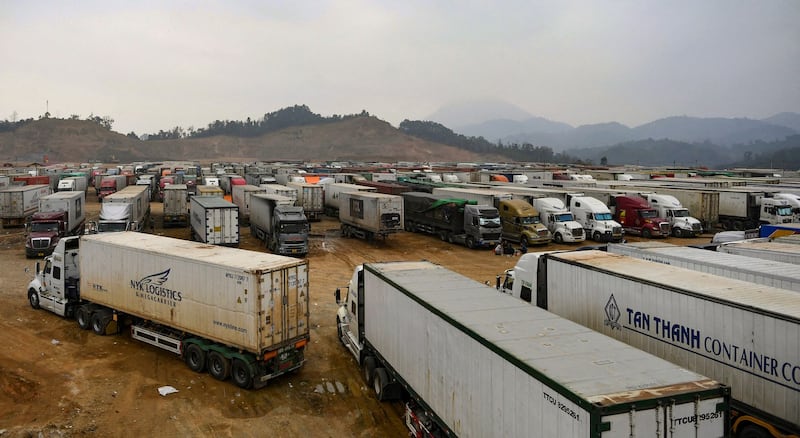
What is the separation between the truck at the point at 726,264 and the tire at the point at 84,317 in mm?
17828

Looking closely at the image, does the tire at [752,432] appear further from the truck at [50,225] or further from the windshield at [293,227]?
the truck at [50,225]

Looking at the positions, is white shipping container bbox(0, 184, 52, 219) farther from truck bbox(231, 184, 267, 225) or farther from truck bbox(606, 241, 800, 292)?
truck bbox(606, 241, 800, 292)

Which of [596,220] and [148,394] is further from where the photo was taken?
[596,220]

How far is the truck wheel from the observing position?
47.0ft

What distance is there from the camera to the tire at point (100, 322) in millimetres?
17906

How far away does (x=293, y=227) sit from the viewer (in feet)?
A: 104

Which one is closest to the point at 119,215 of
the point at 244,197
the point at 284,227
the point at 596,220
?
the point at 284,227

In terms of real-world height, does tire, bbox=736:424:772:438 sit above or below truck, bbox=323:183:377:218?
below

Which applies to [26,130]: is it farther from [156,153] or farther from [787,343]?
[787,343]

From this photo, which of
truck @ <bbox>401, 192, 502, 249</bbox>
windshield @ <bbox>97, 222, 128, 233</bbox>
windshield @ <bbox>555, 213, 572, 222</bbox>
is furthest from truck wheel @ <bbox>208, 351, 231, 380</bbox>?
windshield @ <bbox>555, 213, 572, 222</bbox>

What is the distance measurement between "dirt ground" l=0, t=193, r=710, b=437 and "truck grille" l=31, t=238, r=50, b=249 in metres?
11.5

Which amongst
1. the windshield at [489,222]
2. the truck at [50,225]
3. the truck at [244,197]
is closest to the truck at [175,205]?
the truck at [244,197]

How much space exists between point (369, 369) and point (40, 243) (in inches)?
1028

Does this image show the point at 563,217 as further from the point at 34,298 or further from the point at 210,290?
the point at 34,298
